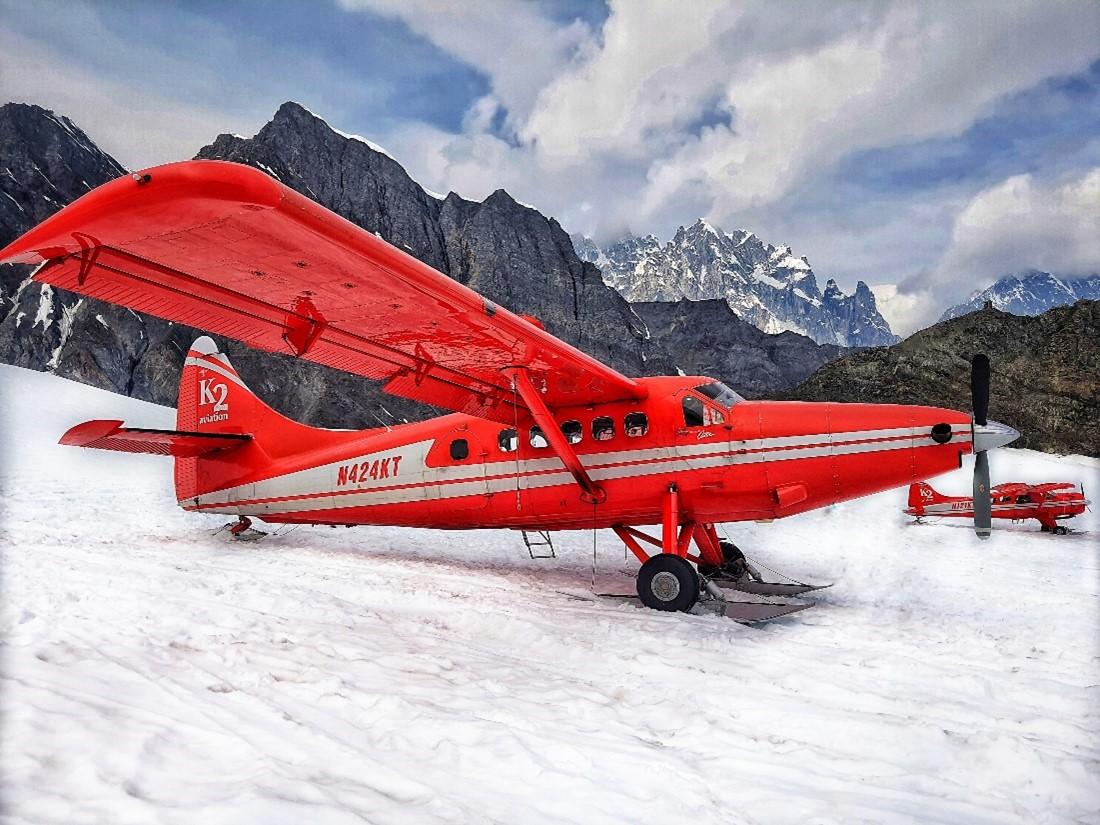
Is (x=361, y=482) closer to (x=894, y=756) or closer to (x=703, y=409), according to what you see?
(x=703, y=409)

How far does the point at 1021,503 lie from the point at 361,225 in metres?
99.3

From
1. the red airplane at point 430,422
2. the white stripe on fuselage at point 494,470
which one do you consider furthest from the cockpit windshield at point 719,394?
the white stripe on fuselage at point 494,470

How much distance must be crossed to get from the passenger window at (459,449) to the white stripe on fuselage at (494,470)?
0.51 feet

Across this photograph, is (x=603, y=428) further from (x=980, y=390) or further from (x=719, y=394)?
(x=980, y=390)

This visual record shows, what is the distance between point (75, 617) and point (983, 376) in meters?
8.88

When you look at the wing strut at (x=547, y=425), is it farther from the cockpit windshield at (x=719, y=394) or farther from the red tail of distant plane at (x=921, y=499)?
the red tail of distant plane at (x=921, y=499)

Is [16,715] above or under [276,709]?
above

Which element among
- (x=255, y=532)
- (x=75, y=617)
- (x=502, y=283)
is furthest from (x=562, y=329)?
(x=75, y=617)

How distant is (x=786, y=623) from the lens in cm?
621

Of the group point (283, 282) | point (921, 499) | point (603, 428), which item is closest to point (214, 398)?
point (283, 282)

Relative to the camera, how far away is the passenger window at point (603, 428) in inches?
319

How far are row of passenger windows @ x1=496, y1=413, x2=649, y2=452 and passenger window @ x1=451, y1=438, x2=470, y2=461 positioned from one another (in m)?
0.57

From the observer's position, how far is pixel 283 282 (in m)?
4.79

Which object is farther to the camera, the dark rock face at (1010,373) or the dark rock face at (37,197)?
the dark rock face at (37,197)
